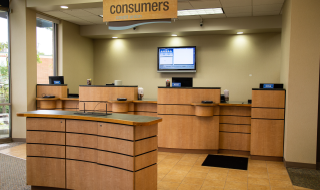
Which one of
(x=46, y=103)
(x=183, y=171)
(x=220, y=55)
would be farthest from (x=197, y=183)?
(x=220, y=55)

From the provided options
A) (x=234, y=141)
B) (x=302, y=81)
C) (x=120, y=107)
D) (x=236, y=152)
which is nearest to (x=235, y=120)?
(x=234, y=141)

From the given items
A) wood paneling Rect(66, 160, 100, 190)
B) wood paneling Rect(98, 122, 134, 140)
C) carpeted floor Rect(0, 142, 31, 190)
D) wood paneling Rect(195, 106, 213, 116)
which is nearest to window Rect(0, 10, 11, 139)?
carpeted floor Rect(0, 142, 31, 190)

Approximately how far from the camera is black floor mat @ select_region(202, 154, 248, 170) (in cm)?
504

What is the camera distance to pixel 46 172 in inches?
149

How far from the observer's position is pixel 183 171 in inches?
186

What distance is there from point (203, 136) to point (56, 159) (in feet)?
10.7

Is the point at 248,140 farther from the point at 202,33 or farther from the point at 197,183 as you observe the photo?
the point at 202,33

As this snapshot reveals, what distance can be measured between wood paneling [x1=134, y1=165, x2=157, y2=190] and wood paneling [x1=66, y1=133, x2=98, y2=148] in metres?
0.75

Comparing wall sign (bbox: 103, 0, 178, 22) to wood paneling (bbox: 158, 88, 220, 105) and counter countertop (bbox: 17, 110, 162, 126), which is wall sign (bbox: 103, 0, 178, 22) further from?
wood paneling (bbox: 158, 88, 220, 105)

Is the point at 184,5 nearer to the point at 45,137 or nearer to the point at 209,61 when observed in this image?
the point at 209,61

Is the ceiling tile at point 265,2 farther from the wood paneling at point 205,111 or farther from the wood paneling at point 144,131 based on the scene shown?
the wood paneling at point 144,131

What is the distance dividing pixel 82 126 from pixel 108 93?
113 inches

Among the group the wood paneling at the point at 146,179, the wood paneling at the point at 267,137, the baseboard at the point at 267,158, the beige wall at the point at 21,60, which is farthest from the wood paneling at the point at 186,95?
the beige wall at the point at 21,60

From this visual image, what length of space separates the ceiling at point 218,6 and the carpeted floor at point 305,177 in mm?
3915
